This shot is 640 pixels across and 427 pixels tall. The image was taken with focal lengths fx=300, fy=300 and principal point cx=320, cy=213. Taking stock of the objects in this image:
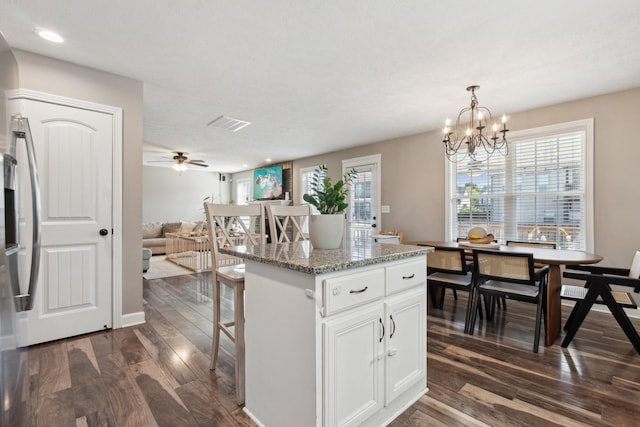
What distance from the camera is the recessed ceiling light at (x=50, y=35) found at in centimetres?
214

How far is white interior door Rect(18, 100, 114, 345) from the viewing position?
97.3 inches

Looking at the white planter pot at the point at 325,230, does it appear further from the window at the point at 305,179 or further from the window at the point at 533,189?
the window at the point at 305,179

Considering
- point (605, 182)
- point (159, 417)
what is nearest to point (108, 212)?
point (159, 417)

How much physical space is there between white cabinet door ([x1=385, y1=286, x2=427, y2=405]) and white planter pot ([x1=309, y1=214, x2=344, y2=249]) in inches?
17.5

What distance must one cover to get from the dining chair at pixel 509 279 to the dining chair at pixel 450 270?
0.33 ft

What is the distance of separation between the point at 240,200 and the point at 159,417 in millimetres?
8419

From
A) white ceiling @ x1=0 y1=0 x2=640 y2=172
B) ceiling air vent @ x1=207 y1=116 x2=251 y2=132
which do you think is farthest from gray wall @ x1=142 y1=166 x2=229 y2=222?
white ceiling @ x1=0 y1=0 x2=640 y2=172

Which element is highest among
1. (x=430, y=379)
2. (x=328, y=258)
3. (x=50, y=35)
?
(x=50, y=35)

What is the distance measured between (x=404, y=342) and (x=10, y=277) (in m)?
1.60

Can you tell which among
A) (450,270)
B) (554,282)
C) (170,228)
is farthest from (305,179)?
(554,282)

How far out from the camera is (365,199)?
227 inches

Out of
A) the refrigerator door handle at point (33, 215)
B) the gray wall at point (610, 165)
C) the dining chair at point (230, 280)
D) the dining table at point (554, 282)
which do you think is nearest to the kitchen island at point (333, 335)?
the dining chair at point (230, 280)

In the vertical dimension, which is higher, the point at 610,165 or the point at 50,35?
the point at 50,35

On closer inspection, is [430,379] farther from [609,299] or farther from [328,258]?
[609,299]
